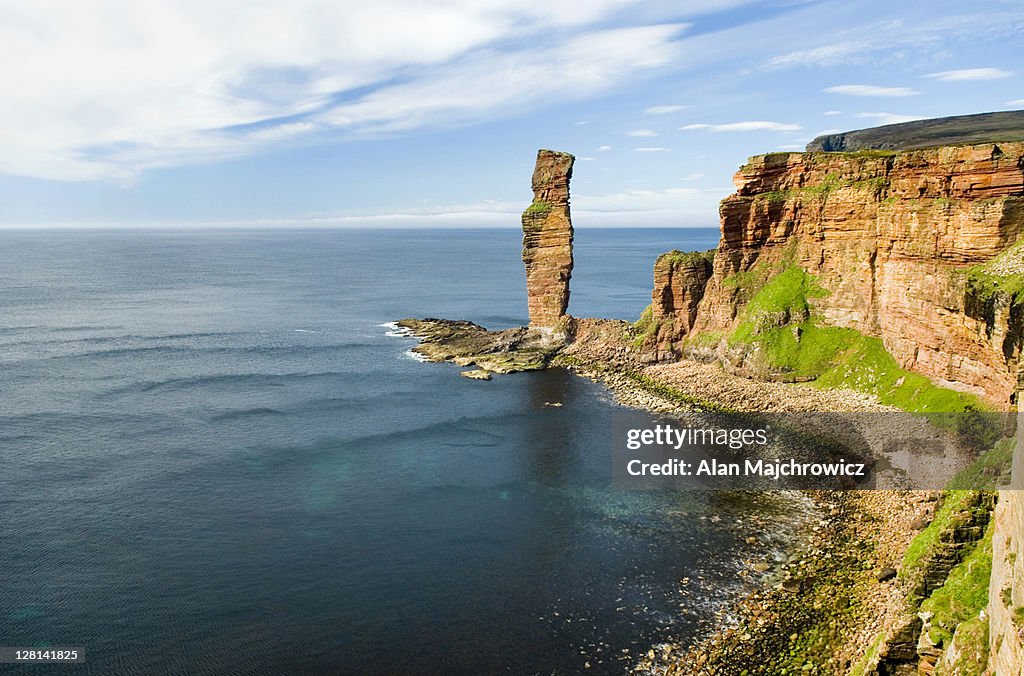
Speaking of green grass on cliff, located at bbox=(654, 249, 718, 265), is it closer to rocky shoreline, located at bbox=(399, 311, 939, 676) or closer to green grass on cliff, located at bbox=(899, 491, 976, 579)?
rocky shoreline, located at bbox=(399, 311, 939, 676)

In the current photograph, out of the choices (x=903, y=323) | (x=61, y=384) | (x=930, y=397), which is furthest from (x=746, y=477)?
(x=61, y=384)

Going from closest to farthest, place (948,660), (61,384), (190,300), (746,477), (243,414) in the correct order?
(948,660)
(746,477)
(243,414)
(61,384)
(190,300)

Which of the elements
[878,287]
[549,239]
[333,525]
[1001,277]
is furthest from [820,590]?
[549,239]

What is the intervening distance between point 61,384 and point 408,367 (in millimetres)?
37545

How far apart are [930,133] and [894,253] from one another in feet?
322

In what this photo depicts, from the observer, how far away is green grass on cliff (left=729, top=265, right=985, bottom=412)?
2072 inches

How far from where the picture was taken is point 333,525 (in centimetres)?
4178

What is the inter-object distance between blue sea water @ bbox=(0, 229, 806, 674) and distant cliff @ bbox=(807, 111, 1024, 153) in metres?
89.6

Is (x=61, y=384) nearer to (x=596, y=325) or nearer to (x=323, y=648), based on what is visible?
(x=323, y=648)

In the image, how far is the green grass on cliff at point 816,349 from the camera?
2072 inches

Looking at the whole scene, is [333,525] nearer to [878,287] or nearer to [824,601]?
[824,601]

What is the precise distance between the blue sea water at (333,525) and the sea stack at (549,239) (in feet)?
47.7

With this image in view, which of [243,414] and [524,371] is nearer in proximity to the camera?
[243,414]

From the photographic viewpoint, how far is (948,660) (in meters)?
19.6
